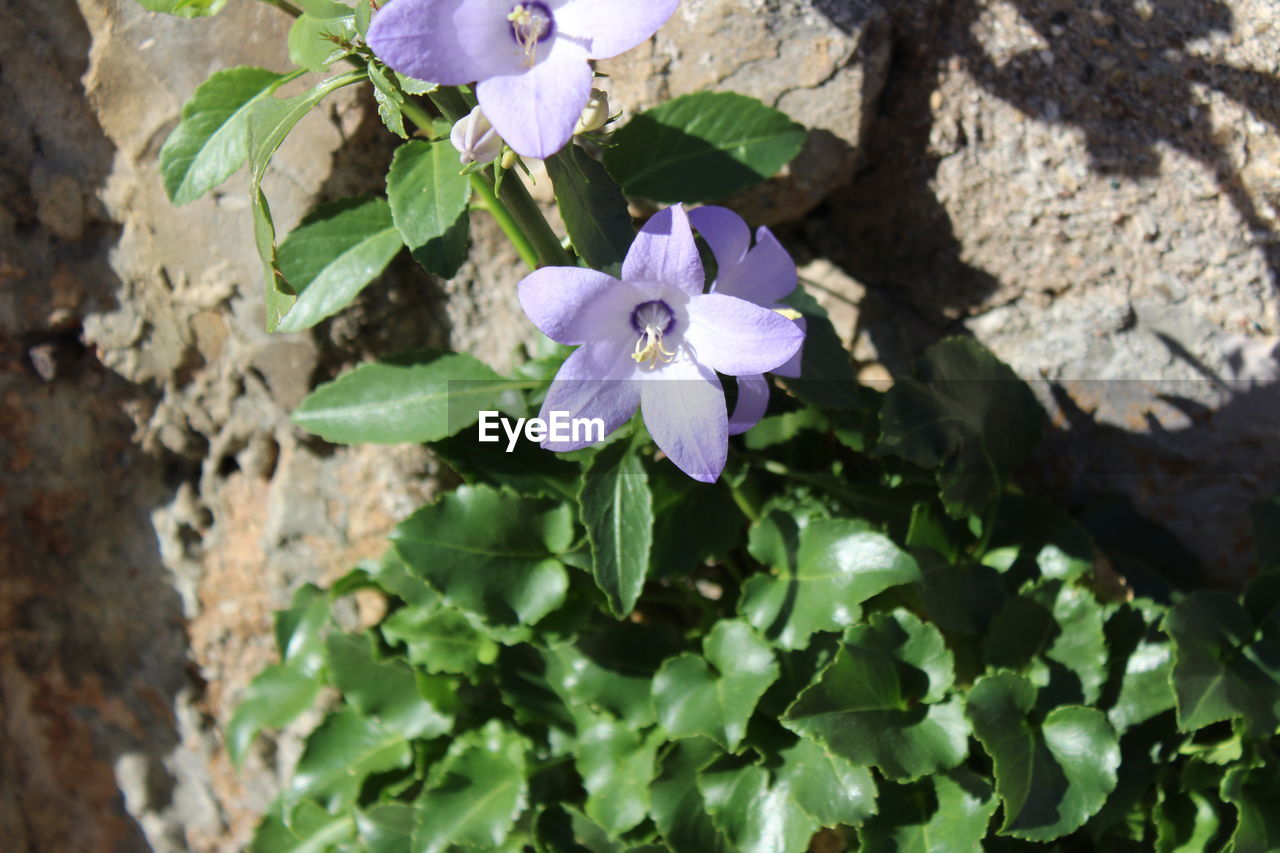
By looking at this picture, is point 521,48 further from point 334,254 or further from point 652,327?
point 334,254

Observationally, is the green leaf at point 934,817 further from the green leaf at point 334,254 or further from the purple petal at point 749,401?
the green leaf at point 334,254

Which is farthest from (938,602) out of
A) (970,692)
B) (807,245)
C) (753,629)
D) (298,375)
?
(298,375)

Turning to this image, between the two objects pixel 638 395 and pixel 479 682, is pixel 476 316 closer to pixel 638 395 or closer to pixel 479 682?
pixel 479 682

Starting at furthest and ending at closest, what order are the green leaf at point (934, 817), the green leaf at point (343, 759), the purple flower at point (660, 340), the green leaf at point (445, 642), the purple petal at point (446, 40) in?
the green leaf at point (343, 759) → the green leaf at point (445, 642) → the green leaf at point (934, 817) → the purple flower at point (660, 340) → the purple petal at point (446, 40)

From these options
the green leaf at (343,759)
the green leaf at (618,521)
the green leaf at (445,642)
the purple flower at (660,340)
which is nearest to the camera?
the purple flower at (660,340)

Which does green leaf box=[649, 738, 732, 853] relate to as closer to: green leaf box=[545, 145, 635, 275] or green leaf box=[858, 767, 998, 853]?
green leaf box=[858, 767, 998, 853]

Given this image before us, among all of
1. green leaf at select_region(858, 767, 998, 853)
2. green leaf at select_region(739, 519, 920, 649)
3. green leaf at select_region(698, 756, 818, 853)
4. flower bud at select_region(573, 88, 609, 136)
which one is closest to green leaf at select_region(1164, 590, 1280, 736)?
green leaf at select_region(858, 767, 998, 853)

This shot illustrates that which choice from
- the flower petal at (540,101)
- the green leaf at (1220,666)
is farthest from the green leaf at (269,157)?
the green leaf at (1220,666)
